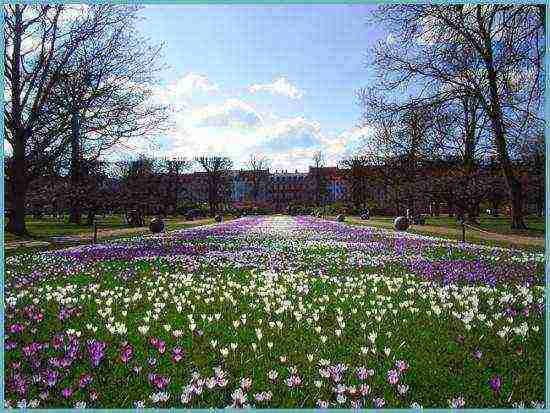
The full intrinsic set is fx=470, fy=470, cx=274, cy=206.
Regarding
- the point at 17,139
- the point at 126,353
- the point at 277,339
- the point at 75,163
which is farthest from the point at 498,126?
the point at 75,163

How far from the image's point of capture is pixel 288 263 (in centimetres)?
784

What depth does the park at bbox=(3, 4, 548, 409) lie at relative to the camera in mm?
2762

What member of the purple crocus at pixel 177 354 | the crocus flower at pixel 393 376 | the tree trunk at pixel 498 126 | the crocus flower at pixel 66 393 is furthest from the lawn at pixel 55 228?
the tree trunk at pixel 498 126

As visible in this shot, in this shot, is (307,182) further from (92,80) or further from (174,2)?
(92,80)

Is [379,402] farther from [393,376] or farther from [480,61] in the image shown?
[480,61]

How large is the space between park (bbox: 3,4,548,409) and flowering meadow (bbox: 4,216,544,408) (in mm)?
→ 17

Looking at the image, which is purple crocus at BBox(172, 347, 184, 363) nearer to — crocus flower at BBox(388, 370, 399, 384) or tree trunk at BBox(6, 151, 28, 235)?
crocus flower at BBox(388, 370, 399, 384)

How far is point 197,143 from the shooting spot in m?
5.11

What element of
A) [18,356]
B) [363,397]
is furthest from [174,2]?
[363,397]

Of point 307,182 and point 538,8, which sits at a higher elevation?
point 538,8

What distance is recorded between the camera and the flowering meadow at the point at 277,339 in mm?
2623

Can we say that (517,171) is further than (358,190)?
No

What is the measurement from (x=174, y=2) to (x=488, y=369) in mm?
3690

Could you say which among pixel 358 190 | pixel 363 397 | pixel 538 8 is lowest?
pixel 363 397
